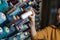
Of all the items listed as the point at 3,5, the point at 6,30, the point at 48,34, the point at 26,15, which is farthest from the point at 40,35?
the point at 3,5

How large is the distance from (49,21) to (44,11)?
6.2 inches

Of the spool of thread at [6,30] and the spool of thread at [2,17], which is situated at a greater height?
the spool of thread at [2,17]

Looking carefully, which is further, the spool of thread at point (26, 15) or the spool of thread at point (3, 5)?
the spool of thread at point (26, 15)

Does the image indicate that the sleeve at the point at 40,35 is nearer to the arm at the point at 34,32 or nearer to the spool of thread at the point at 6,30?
the arm at the point at 34,32

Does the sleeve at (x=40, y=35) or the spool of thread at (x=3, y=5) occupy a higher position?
the spool of thread at (x=3, y=5)

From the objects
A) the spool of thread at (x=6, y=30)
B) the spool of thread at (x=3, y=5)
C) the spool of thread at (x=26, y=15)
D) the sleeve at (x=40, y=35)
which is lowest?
the sleeve at (x=40, y=35)

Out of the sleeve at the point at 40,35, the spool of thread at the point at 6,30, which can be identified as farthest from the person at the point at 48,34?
the spool of thread at the point at 6,30

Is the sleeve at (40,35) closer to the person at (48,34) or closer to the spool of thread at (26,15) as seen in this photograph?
the person at (48,34)

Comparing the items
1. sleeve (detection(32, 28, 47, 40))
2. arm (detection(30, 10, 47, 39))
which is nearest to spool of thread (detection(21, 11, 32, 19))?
arm (detection(30, 10, 47, 39))

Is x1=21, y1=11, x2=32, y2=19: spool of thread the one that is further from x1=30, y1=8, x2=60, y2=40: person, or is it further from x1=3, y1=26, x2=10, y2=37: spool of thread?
x1=3, y1=26, x2=10, y2=37: spool of thread

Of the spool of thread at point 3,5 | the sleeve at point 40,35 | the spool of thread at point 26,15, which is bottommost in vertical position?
the sleeve at point 40,35

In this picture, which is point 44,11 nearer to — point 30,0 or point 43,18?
point 43,18

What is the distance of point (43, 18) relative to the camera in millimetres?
2152

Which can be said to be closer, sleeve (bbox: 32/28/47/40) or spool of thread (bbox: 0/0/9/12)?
spool of thread (bbox: 0/0/9/12)
